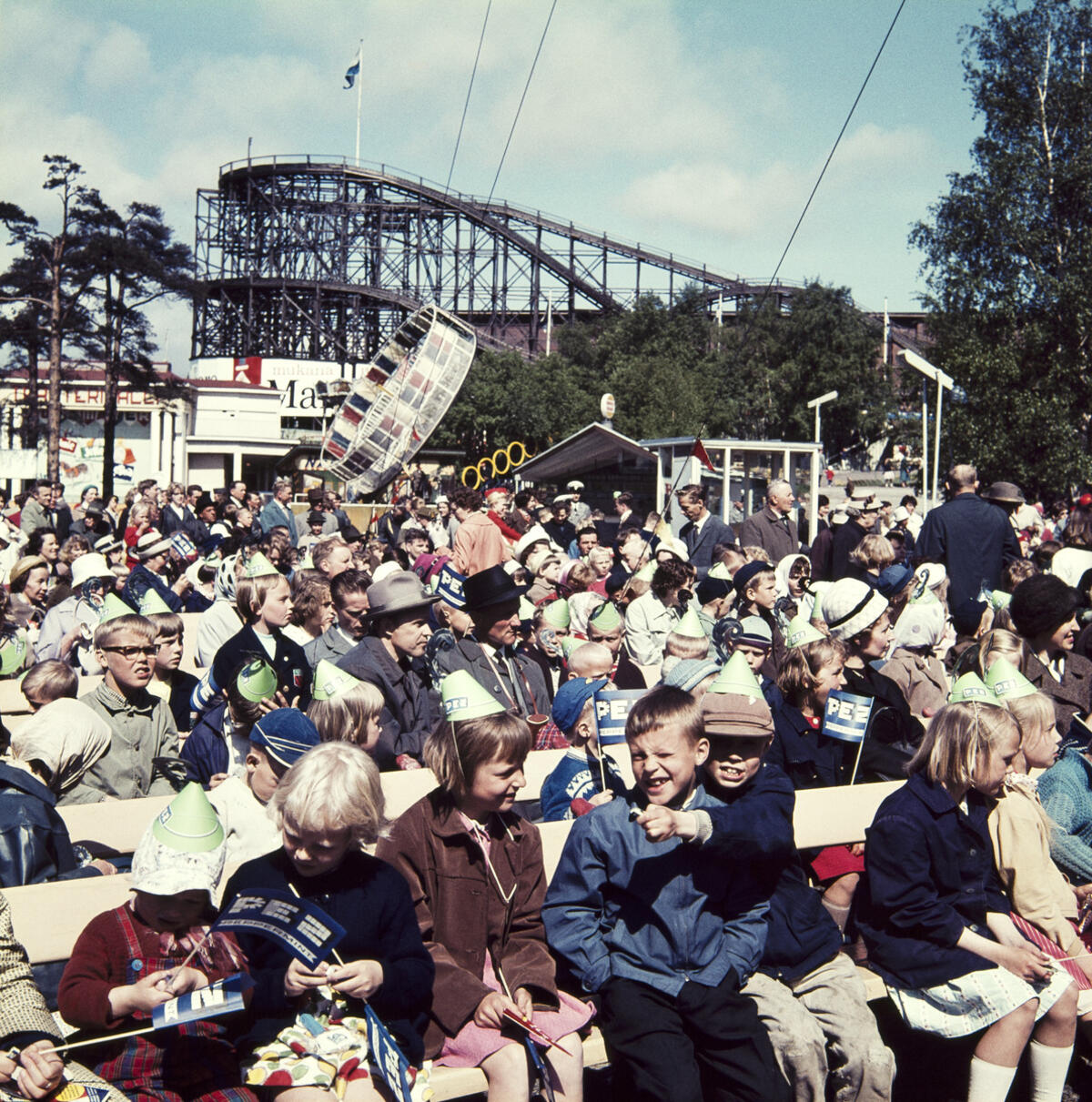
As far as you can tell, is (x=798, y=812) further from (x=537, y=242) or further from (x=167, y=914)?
(x=537, y=242)

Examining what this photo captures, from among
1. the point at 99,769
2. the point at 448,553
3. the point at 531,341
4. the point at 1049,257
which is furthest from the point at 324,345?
the point at 99,769

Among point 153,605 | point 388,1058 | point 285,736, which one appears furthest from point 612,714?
point 153,605

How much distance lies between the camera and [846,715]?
439cm

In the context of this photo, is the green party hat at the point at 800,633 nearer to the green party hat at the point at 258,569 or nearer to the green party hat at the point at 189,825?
the green party hat at the point at 258,569

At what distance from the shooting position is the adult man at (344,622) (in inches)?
243

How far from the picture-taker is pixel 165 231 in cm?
3941

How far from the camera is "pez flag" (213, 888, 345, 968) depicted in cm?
266

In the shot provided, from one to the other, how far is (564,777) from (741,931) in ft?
3.75

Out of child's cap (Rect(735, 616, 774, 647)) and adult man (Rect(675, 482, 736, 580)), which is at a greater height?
adult man (Rect(675, 482, 736, 580))

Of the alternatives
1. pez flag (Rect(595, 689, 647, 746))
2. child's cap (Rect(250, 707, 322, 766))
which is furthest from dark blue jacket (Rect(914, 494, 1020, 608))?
child's cap (Rect(250, 707, 322, 766))

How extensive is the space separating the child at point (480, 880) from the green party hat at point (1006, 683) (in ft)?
6.51

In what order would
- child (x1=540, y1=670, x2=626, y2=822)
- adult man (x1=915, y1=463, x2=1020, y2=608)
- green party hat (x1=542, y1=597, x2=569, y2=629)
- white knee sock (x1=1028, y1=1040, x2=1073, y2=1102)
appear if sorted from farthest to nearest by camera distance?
adult man (x1=915, y1=463, x2=1020, y2=608)
green party hat (x1=542, y1=597, x2=569, y2=629)
child (x1=540, y1=670, x2=626, y2=822)
white knee sock (x1=1028, y1=1040, x2=1073, y2=1102)

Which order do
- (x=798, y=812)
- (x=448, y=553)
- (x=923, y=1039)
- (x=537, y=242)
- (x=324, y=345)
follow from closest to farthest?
(x=798, y=812) → (x=923, y=1039) → (x=448, y=553) → (x=537, y=242) → (x=324, y=345)

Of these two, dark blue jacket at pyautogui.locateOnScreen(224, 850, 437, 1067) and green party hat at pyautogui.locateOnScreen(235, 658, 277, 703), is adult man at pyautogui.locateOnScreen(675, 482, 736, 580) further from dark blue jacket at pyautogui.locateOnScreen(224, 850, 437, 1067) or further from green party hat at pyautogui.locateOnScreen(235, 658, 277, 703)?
dark blue jacket at pyautogui.locateOnScreen(224, 850, 437, 1067)
